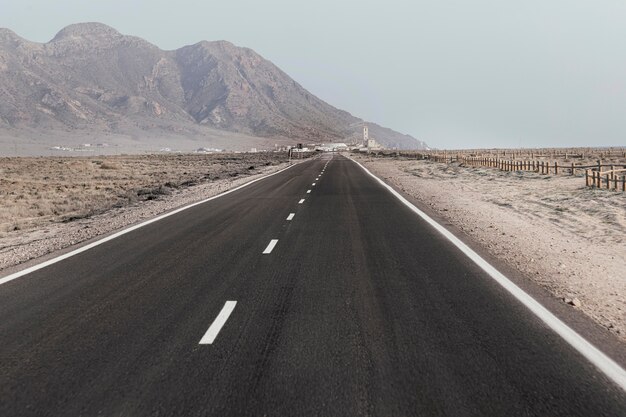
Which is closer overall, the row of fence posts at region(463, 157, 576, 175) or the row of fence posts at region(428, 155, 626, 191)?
Answer: the row of fence posts at region(428, 155, 626, 191)

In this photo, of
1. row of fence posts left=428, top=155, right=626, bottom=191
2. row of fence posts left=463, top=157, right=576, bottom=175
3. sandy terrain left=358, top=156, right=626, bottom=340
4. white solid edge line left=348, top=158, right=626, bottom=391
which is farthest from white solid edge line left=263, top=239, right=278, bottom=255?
row of fence posts left=463, top=157, right=576, bottom=175

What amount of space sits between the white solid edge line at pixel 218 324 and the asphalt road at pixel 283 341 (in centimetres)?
3

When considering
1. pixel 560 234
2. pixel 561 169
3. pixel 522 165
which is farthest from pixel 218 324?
pixel 561 169

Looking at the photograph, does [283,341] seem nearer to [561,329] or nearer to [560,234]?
[561,329]

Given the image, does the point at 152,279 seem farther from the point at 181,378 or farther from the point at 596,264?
the point at 596,264

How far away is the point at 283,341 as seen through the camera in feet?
18.5

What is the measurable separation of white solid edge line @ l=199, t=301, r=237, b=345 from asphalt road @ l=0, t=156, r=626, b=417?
28mm

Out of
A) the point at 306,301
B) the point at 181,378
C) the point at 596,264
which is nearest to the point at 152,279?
the point at 306,301

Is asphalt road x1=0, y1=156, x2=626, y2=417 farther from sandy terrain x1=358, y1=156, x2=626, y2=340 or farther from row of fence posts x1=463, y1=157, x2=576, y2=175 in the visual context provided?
row of fence posts x1=463, y1=157, x2=576, y2=175

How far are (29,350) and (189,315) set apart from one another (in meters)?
1.70

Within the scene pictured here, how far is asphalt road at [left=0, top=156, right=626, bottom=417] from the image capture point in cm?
429

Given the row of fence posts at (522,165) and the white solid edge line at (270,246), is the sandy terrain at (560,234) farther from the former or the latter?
the row of fence posts at (522,165)

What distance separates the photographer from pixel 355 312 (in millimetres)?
6645

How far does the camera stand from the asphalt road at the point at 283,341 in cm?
429
